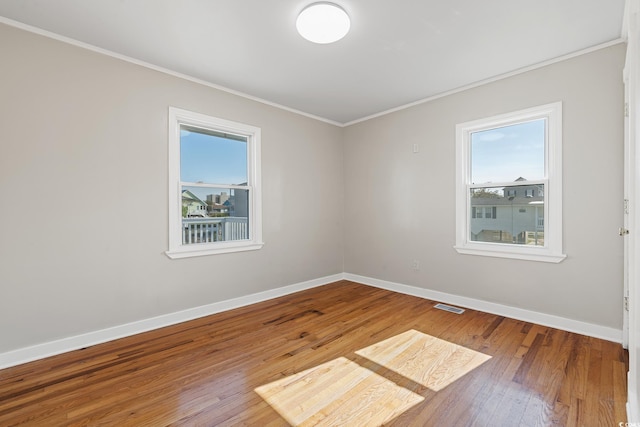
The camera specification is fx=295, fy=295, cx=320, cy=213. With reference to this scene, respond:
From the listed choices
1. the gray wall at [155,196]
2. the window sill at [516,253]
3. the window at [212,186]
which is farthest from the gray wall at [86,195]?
the window sill at [516,253]

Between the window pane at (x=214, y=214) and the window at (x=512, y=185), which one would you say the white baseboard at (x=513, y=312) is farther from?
the window pane at (x=214, y=214)

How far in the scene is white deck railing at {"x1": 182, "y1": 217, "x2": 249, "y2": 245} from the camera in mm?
3332

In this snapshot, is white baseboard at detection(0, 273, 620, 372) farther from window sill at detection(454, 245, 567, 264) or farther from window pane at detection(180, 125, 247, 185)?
window pane at detection(180, 125, 247, 185)

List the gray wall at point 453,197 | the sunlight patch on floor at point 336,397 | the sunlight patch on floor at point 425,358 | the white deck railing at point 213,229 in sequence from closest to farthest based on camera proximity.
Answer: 1. the sunlight patch on floor at point 336,397
2. the sunlight patch on floor at point 425,358
3. the gray wall at point 453,197
4. the white deck railing at point 213,229

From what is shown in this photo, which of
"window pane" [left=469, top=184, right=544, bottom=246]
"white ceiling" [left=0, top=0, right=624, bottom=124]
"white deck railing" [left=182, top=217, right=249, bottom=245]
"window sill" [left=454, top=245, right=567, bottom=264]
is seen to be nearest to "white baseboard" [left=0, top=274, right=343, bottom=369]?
"white deck railing" [left=182, top=217, right=249, bottom=245]

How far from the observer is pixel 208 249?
3.40 m

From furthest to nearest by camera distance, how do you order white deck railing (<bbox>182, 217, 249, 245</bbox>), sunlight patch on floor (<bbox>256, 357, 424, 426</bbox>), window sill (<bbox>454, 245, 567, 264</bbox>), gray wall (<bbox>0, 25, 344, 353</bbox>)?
white deck railing (<bbox>182, 217, 249, 245</bbox>), window sill (<bbox>454, 245, 567, 264</bbox>), gray wall (<bbox>0, 25, 344, 353</bbox>), sunlight patch on floor (<bbox>256, 357, 424, 426</bbox>)

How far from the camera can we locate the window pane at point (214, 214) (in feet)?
11.0

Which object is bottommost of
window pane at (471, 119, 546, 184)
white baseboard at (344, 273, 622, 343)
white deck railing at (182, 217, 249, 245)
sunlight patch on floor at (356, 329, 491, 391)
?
sunlight patch on floor at (356, 329, 491, 391)

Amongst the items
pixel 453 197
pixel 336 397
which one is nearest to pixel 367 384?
pixel 336 397

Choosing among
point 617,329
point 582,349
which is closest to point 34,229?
point 582,349

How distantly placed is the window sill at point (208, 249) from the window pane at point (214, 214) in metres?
0.10

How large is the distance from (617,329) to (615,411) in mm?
1245

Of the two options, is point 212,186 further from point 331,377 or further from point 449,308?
point 449,308
